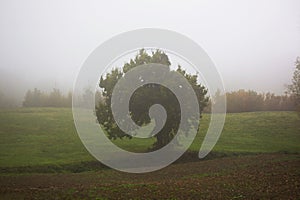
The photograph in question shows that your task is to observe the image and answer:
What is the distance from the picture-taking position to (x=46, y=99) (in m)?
177

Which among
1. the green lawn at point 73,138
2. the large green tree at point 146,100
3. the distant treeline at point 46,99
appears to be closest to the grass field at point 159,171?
the green lawn at point 73,138

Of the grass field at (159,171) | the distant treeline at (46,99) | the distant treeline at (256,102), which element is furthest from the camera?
the distant treeline at (46,99)

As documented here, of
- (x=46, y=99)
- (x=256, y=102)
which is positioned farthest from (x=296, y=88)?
(x=46, y=99)

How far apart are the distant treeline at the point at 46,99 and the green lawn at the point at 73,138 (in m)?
76.3

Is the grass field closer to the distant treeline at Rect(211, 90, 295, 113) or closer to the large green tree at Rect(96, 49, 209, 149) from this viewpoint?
the large green tree at Rect(96, 49, 209, 149)

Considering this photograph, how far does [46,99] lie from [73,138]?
388 ft

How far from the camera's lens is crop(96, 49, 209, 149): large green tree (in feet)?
153

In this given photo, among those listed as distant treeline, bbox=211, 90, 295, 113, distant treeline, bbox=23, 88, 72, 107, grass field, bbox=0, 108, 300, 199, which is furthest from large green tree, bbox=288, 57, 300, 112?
distant treeline, bbox=23, 88, 72, 107

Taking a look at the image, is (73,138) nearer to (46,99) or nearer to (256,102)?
(256,102)

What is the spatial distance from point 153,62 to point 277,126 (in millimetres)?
41999

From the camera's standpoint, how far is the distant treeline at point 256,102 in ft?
408

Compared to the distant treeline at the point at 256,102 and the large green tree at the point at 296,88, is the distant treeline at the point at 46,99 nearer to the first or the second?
the distant treeline at the point at 256,102

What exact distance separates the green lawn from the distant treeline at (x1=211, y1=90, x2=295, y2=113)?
3192cm

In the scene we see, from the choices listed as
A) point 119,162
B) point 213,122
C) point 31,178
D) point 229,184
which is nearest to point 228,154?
point 119,162
